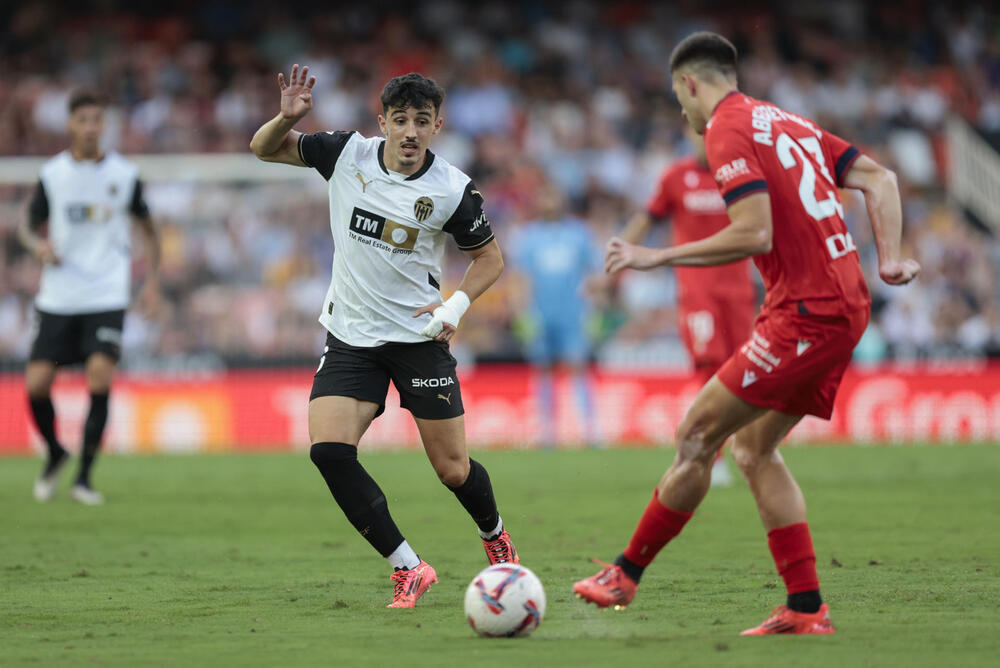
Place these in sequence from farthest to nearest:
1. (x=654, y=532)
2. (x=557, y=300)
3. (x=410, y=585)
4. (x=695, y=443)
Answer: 1. (x=557, y=300)
2. (x=410, y=585)
3. (x=654, y=532)
4. (x=695, y=443)

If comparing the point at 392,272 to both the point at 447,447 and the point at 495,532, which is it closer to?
the point at 447,447

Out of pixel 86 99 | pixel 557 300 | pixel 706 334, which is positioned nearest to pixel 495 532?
pixel 706 334

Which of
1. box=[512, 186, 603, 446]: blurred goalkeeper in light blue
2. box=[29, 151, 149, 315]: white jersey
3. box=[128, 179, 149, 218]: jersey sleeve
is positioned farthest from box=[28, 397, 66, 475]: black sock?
box=[512, 186, 603, 446]: blurred goalkeeper in light blue

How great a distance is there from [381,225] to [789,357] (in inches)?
87.3

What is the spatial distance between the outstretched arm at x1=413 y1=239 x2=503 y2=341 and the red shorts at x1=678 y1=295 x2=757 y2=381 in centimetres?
466

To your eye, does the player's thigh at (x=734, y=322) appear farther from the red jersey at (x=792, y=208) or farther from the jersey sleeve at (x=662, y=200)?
the red jersey at (x=792, y=208)

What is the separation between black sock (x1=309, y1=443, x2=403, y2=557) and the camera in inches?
254

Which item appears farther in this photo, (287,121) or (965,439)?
(965,439)

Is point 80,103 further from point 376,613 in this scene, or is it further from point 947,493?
A: point 947,493

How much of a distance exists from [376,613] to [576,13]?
20.9 metres

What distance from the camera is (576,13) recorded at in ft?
84.4

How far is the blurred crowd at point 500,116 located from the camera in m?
19.3

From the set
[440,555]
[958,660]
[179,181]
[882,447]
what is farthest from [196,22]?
[958,660]

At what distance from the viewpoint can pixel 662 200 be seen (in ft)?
37.2
